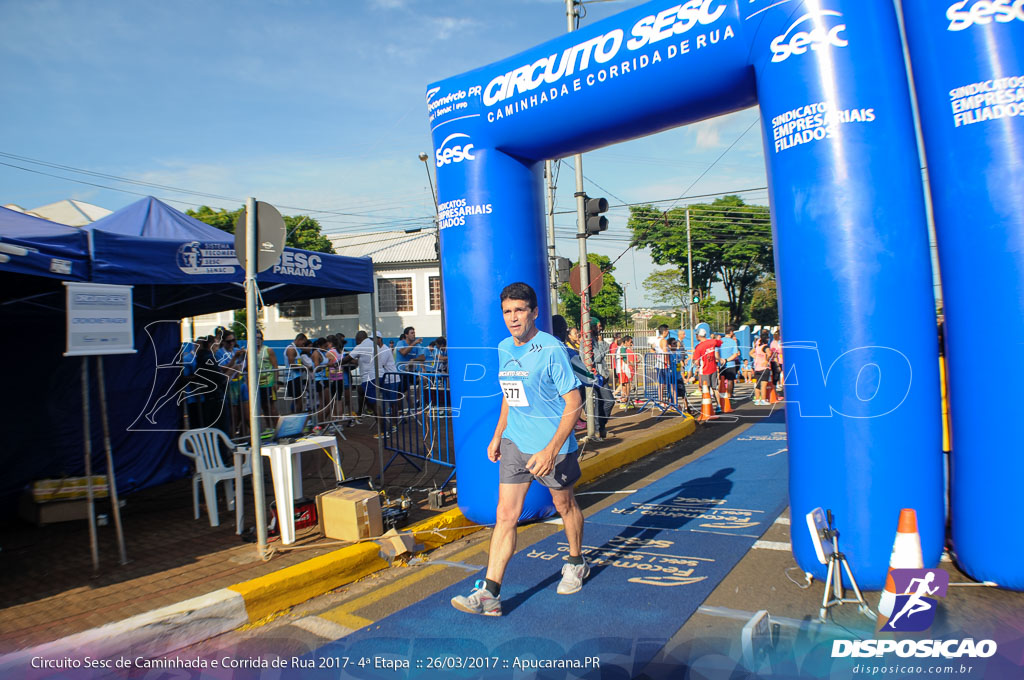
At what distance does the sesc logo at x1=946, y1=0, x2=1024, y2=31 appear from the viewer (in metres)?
3.61

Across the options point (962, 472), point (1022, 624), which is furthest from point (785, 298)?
point (1022, 624)

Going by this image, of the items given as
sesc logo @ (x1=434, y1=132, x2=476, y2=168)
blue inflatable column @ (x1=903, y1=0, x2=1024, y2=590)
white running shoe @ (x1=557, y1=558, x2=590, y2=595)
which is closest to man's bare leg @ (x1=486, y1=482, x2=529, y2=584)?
white running shoe @ (x1=557, y1=558, x2=590, y2=595)

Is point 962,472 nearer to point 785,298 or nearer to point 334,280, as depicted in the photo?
point 785,298

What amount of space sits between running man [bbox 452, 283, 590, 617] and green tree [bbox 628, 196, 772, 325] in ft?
150

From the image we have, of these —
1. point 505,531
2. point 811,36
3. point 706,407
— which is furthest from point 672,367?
point 505,531

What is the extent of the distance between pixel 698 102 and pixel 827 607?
135 inches

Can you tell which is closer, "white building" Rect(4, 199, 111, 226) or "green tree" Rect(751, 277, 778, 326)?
"white building" Rect(4, 199, 111, 226)

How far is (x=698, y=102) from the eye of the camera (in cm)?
471

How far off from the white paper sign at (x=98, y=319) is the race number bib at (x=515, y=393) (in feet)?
10.0

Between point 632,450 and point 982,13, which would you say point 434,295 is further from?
point 982,13

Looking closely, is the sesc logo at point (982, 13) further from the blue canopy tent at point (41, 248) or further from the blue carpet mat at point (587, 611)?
the blue canopy tent at point (41, 248)

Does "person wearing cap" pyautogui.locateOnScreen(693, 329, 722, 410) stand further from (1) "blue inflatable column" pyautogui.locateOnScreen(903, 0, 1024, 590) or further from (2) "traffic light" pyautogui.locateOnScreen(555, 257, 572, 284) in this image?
(1) "blue inflatable column" pyautogui.locateOnScreen(903, 0, 1024, 590)

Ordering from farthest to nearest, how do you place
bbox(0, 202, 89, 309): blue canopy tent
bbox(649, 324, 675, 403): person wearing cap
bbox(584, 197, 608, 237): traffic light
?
bbox(649, 324, 675, 403): person wearing cap, bbox(584, 197, 608, 237): traffic light, bbox(0, 202, 89, 309): blue canopy tent

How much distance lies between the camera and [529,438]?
4070 mm
